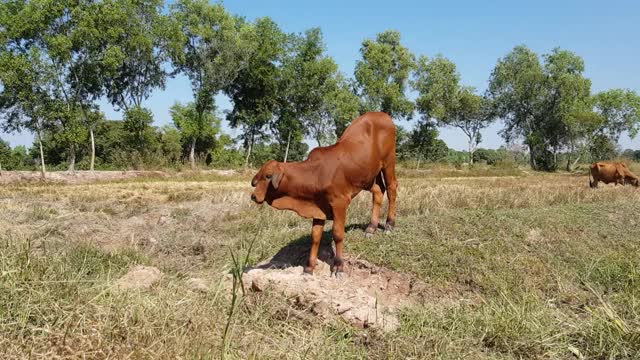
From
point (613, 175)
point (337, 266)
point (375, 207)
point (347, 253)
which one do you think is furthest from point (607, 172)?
point (337, 266)

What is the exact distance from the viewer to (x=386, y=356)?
4570mm

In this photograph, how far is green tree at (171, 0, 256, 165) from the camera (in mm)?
36594

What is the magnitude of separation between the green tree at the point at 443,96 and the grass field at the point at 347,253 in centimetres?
3517

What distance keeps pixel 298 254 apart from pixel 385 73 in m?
39.6

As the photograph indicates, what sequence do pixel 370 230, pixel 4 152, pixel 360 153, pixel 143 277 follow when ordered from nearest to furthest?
pixel 143 277 → pixel 360 153 → pixel 370 230 → pixel 4 152

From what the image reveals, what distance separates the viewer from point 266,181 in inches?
246

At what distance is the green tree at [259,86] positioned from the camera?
41375 millimetres

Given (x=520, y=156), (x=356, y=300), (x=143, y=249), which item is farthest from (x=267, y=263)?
(x=520, y=156)

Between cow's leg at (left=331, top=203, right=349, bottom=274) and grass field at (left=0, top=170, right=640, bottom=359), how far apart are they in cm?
67

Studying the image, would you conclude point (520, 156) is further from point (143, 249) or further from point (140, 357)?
point (140, 357)

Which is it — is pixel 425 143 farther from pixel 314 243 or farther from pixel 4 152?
pixel 314 243

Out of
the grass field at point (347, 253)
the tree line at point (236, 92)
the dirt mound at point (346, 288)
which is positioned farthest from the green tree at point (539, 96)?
the dirt mound at point (346, 288)

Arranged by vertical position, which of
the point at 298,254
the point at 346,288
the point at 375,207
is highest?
the point at 375,207

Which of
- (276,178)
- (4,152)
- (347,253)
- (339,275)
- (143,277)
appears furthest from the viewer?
(4,152)
